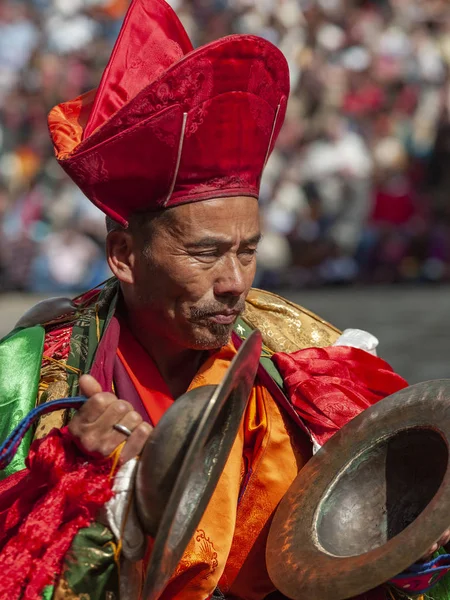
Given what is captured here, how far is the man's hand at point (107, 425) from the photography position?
2.56 m

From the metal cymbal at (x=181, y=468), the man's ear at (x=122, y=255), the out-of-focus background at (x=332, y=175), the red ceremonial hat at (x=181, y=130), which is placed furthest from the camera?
the out-of-focus background at (x=332, y=175)

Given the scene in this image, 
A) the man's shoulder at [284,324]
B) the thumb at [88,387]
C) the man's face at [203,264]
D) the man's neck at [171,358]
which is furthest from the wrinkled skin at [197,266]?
the thumb at [88,387]

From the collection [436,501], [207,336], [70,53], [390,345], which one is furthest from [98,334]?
[70,53]

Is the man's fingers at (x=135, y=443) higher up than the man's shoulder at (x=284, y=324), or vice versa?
the man's shoulder at (x=284, y=324)

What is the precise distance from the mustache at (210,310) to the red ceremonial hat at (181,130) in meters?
0.28

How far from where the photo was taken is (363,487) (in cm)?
302

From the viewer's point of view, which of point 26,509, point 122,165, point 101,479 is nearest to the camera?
point 101,479

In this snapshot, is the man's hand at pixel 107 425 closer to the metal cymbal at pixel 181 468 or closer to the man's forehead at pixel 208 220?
the metal cymbal at pixel 181 468

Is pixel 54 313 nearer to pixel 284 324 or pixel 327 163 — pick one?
pixel 284 324

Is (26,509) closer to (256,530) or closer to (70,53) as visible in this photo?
(256,530)

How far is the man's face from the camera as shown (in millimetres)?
3119

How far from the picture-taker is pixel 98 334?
3.31 meters

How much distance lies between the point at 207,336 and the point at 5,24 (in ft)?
36.1

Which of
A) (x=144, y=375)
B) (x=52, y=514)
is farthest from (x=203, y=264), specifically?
(x=52, y=514)
